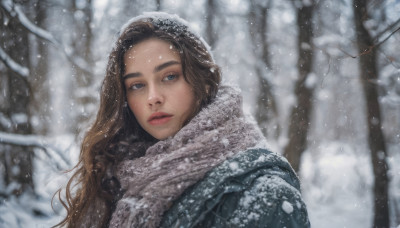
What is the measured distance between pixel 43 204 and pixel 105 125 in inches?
122

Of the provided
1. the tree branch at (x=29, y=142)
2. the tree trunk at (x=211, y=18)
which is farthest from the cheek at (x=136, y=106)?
the tree trunk at (x=211, y=18)

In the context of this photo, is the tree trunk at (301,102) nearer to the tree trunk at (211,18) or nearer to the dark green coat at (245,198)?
the tree trunk at (211,18)

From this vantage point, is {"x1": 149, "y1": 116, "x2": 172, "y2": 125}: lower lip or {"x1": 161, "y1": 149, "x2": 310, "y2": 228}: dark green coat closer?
{"x1": 161, "y1": 149, "x2": 310, "y2": 228}: dark green coat

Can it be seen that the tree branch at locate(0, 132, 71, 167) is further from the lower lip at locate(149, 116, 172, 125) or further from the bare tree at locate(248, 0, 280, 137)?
the bare tree at locate(248, 0, 280, 137)

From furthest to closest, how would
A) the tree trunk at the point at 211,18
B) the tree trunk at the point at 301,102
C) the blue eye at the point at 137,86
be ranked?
the tree trunk at the point at 211,18 → the tree trunk at the point at 301,102 → the blue eye at the point at 137,86

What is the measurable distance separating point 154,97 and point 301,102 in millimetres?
3851

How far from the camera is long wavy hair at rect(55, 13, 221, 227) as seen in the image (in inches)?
68.5

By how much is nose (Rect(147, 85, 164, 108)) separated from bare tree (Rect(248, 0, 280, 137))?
14.5 feet

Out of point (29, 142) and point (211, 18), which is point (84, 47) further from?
point (211, 18)

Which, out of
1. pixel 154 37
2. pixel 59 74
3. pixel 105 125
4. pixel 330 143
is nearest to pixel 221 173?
pixel 154 37

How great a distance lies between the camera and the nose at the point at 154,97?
165cm

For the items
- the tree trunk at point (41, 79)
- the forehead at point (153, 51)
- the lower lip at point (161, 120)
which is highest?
the tree trunk at point (41, 79)

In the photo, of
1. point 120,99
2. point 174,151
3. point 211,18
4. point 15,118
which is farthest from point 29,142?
point 211,18

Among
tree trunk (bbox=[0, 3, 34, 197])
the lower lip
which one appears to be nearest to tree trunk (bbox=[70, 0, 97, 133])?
tree trunk (bbox=[0, 3, 34, 197])
